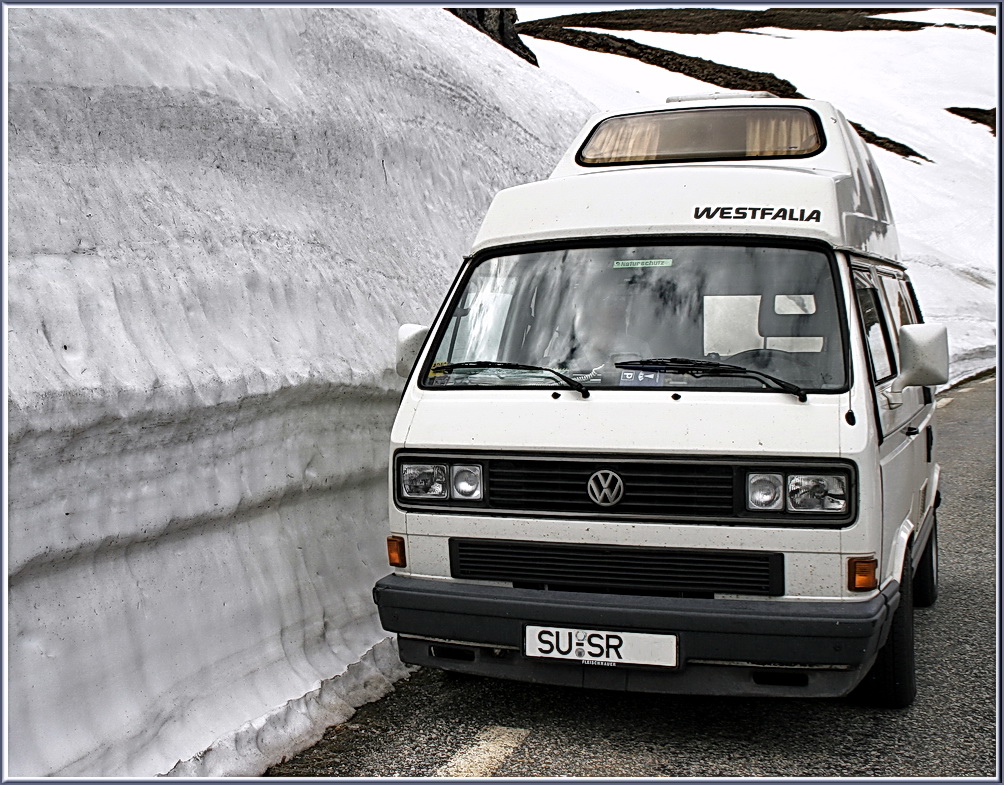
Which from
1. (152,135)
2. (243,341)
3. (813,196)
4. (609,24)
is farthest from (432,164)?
(609,24)

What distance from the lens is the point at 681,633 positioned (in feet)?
13.0

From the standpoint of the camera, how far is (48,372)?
4.58 meters

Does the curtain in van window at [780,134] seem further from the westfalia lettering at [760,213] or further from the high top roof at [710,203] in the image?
the westfalia lettering at [760,213]

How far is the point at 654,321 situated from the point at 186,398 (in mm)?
2339

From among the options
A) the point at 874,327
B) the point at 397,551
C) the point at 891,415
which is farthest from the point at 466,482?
the point at 874,327

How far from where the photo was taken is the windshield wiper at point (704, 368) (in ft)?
13.5

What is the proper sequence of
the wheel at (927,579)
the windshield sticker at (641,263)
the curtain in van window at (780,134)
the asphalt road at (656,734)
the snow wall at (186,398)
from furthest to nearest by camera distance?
1. the wheel at (927,579)
2. the curtain in van window at (780,134)
3. the windshield sticker at (641,263)
4. the snow wall at (186,398)
5. the asphalt road at (656,734)

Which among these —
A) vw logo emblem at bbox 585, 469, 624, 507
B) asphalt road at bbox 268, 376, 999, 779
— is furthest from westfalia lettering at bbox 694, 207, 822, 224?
asphalt road at bbox 268, 376, 999, 779

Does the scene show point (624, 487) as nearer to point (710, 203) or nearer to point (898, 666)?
point (710, 203)

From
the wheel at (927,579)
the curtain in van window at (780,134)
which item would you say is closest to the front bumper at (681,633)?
the wheel at (927,579)

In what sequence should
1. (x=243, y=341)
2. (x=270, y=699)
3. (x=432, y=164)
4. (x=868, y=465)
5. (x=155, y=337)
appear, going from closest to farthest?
(x=868, y=465)
(x=270, y=699)
(x=155, y=337)
(x=243, y=341)
(x=432, y=164)

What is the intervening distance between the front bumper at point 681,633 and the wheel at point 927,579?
217 cm

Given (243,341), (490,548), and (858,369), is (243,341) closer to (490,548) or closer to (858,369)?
(490,548)

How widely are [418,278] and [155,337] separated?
3717 mm
